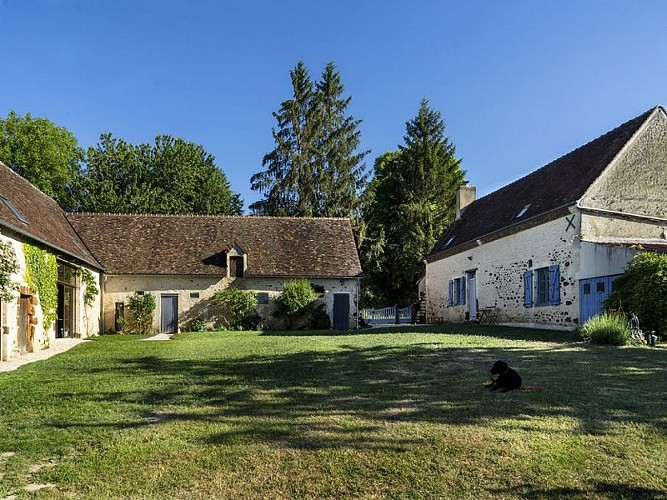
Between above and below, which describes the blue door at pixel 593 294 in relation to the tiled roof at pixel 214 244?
below

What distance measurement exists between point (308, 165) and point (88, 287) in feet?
58.7

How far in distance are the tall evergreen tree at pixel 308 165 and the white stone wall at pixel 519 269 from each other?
36.9ft

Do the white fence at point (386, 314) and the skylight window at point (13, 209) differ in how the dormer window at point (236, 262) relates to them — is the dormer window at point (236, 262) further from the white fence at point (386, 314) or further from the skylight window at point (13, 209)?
the white fence at point (386, 314)

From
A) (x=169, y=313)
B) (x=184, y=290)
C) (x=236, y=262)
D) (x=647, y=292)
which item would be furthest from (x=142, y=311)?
(x=647, y=292)

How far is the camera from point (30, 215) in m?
16.3

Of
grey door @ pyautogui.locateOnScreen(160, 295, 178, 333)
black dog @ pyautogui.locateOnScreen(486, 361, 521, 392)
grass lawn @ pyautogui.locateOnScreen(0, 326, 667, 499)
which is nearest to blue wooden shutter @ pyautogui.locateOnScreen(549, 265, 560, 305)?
grass lawn @ pyautogui.locateOnScreen(0, 326, 667, 499)

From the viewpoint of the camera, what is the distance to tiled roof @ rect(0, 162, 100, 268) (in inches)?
532

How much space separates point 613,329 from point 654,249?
12.9 feet

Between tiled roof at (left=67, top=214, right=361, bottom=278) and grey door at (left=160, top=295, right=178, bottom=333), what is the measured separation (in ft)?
3.99

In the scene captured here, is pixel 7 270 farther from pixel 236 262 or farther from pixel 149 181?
pixel 149 181

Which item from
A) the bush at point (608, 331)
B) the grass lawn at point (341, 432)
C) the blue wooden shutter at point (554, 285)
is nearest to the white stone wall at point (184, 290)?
the blue wooden shutter at point (554, 285)

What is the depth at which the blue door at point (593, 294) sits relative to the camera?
47.5 feet

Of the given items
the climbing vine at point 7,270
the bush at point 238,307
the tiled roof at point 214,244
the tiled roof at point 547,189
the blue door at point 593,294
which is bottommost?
the bush at point 238,307

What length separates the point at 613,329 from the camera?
38.4 ft
